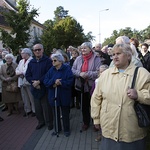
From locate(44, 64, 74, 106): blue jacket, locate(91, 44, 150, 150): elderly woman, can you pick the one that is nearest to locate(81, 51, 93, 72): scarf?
locate(44, 64, 74, 106): blue jacket

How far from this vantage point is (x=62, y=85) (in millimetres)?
5324

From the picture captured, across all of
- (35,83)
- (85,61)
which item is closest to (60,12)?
(35,83)

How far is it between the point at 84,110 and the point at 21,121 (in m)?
2.19

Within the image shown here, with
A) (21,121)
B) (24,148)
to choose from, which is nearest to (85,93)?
(24,148)

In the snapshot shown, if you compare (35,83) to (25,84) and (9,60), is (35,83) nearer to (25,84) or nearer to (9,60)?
(25,84)

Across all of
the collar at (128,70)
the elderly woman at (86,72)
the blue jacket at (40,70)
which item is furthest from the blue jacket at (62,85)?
the collar at (128,70)

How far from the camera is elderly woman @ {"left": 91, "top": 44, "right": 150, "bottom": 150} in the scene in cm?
295

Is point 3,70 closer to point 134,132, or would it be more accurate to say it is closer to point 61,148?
point 61,148

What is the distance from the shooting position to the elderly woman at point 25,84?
714 centimetres

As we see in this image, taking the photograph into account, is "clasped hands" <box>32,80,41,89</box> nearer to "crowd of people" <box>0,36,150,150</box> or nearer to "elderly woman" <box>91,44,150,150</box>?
"crowd of people" <box>0,36,150,150</box>

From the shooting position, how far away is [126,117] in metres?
3.00

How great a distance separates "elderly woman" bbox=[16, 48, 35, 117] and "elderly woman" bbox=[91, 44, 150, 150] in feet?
14.1

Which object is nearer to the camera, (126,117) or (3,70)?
(126,117)

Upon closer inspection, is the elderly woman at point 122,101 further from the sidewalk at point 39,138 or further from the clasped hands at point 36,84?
the clasped hands at point 36,84
